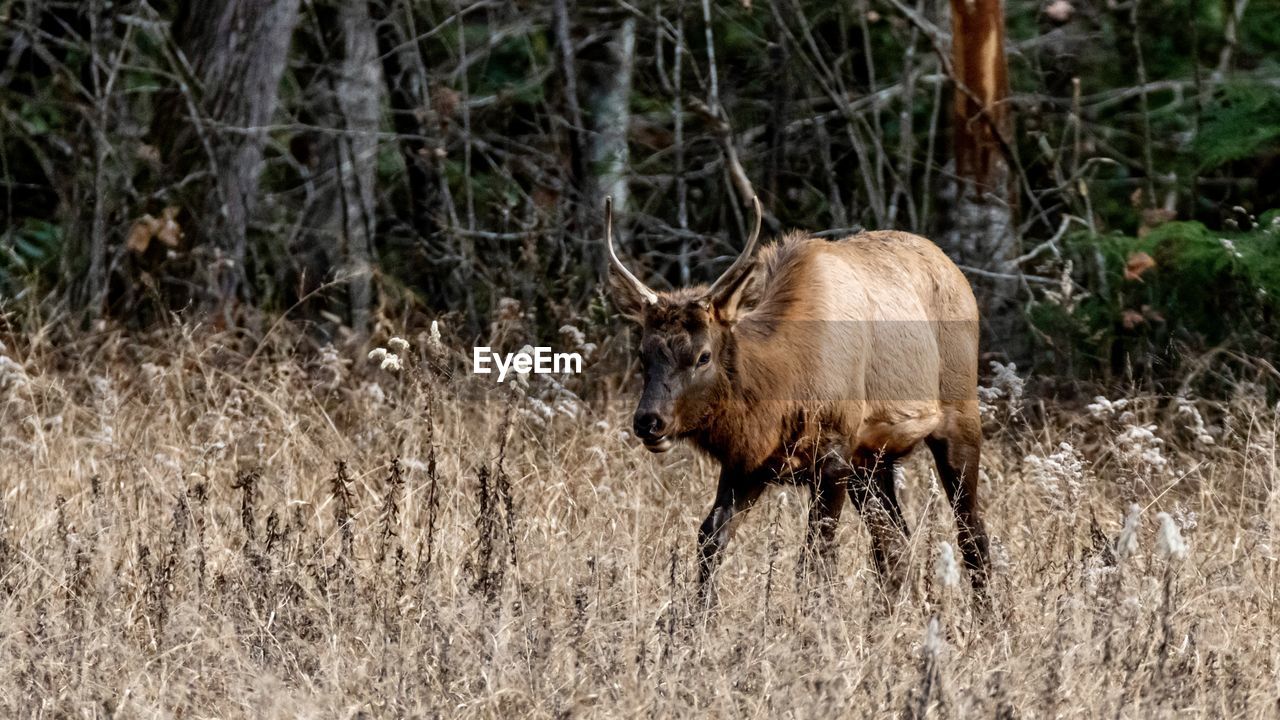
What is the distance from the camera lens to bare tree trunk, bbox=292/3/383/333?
1149cm

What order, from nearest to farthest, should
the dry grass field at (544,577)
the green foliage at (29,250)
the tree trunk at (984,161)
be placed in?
the dry grass field at (544,577)
the tree trunk at (984,161)
the green foliage at (29,250)

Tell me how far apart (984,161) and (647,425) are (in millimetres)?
4349

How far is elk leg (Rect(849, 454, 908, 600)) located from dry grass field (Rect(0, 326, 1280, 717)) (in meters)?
0.11

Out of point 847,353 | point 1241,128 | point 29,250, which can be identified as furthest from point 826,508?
point 29,250

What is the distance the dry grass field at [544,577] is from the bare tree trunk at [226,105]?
6.82 feet

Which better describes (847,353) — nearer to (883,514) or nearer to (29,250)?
(883,514)

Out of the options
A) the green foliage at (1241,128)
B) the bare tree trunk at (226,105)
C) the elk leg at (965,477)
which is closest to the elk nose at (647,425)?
the elk leg at (965,477)

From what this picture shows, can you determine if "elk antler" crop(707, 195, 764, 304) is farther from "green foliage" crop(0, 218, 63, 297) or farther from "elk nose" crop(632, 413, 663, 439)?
"green foliage" crop(0, 218, 63, 297)

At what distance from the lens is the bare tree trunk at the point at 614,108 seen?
11.6m

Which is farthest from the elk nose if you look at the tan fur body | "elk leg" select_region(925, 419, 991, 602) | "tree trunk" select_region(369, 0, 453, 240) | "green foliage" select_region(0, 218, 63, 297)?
"green foliage" select_region(0, 218, 63, 297)

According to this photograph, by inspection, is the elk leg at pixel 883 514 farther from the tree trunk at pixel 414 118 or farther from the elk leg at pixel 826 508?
the tree trunk at pixel 414 118

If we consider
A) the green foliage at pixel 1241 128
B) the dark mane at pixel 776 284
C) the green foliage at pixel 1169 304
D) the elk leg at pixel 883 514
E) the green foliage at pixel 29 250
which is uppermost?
the green foliage at pixel 1241 128

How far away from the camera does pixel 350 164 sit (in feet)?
Result: 41.6

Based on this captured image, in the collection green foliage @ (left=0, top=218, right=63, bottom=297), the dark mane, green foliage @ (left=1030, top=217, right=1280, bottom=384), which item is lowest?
green foliage @ (left=0, top=218, right=63, bottom=297)
